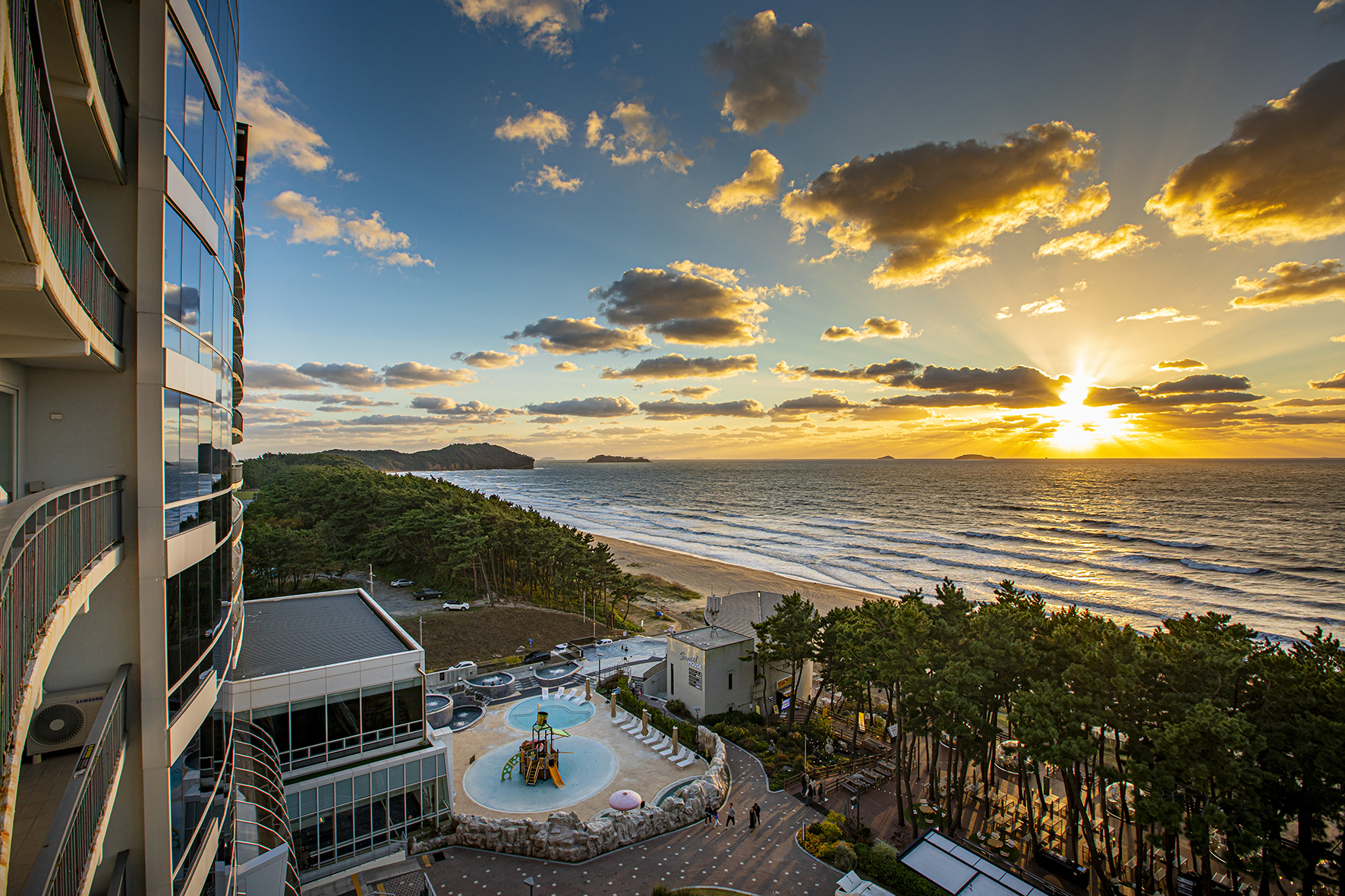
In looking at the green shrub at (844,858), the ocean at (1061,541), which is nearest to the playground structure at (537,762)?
the green shrub at (844,858)

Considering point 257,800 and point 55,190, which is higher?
point 55,190

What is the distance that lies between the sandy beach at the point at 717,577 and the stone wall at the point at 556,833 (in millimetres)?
37127

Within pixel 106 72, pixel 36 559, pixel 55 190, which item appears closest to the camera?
pixel 36 559

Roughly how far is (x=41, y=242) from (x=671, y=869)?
22.8m

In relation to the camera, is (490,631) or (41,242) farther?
(490,631)

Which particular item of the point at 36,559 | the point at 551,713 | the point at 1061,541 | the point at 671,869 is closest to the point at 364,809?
the point at 671,869

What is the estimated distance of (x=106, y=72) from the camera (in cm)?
785

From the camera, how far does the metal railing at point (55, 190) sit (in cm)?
469

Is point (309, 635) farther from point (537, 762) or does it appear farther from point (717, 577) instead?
point (717, 577)

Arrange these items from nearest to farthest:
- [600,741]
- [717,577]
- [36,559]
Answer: [36,559], [600,741], [717,577]

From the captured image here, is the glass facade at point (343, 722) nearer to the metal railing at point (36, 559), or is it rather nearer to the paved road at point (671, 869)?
the paved road at point (671, 869)

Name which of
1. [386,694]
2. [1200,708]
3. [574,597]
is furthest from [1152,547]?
[386,694]

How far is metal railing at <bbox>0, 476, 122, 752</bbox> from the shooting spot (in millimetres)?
4762

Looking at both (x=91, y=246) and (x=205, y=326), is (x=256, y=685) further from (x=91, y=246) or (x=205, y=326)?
(x=91, y=246)
